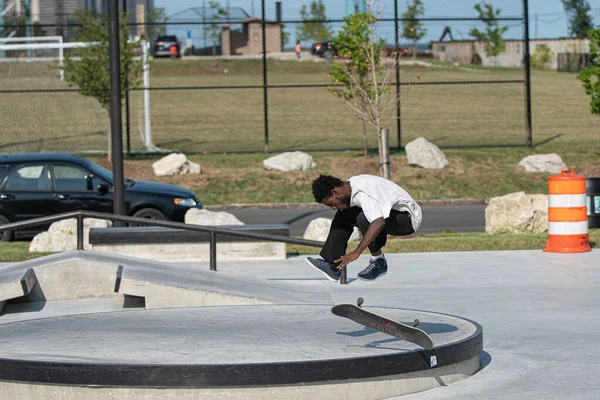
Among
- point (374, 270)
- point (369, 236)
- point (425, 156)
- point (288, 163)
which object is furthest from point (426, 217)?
point (369, 236)

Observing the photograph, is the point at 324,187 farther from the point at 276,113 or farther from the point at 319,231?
the point at 276,113

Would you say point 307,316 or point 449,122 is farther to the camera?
point 449,122

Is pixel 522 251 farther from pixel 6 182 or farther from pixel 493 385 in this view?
pixel 6 182

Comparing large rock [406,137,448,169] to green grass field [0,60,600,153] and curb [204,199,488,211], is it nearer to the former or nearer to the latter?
curb [204,199,488,211]

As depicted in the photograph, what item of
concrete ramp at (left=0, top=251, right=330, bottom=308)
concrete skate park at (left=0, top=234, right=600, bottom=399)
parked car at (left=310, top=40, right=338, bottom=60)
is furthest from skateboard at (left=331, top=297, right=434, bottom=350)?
parked car at (left=310, top=40, right=338, bottom=60)

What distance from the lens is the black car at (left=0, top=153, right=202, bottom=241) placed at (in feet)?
53.8

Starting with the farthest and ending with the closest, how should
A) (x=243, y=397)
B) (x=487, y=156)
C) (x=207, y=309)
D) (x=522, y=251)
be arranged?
(x=487, y=156), (x=522, y=251), (x=207, y=309), (x=243, y=397)

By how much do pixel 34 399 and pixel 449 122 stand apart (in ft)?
106

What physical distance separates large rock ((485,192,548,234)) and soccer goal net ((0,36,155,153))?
1215 cm

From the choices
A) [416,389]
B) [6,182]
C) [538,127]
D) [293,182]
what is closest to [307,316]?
[416,389]

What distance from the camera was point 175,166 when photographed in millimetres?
23484

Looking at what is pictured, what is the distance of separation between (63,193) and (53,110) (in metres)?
25.0

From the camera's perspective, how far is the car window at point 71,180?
1664cm

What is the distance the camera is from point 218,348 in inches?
263
